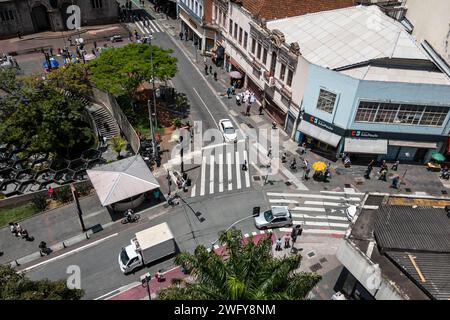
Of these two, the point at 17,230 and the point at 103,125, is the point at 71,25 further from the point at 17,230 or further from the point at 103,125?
the point at 17,230

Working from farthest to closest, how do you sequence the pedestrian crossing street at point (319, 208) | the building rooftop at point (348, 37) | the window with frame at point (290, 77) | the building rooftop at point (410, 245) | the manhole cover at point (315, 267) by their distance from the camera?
the window with frame at point (290, 77) < the building rooftop at point (348, 37) < the pedestrian crossing street at point (319, 208) < the manhole cover at point (315, 267) < the building rooftop at point (410, 245)

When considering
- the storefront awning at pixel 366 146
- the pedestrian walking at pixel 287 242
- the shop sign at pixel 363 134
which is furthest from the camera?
the storefront awning at pixel 366 146

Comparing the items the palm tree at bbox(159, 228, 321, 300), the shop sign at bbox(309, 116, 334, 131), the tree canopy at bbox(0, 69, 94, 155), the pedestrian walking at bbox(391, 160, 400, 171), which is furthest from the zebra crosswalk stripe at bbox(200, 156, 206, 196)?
the pedestrian walking at bbox(391, 160, 400, 171)

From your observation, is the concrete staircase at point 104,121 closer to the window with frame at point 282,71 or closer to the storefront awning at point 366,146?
the window with frame at point 282,71

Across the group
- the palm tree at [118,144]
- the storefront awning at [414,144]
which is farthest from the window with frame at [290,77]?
the palm tree at [118,144]

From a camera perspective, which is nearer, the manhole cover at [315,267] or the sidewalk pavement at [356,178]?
the manhole cover at [315,267]

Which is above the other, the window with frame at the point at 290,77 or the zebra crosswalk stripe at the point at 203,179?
the window with frame at the point at 290,77

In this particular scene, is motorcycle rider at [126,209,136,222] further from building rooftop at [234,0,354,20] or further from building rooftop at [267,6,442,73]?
building rooftop at [234,0,354,20]
